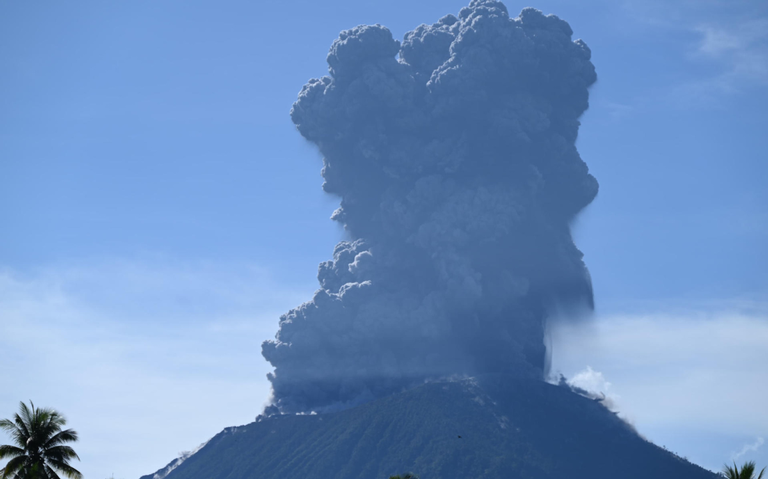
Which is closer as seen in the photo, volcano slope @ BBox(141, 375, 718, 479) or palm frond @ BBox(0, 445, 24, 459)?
palm frond @ BBox(0, 445, 24, 459)

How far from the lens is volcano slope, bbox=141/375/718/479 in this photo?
488ft

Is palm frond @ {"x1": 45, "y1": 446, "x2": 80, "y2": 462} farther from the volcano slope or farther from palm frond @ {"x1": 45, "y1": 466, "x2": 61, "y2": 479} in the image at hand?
the volcano slope

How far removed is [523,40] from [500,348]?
45.6 metres

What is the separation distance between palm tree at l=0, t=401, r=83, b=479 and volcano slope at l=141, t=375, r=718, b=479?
103409mm

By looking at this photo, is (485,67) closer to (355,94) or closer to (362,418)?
(355,94)

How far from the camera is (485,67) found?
15475 cm

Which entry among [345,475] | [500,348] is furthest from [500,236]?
[345,475]

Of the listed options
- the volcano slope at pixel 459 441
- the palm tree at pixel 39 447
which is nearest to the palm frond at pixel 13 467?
the palm tree at pixel 39 447

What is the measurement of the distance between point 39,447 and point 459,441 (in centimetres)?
11286

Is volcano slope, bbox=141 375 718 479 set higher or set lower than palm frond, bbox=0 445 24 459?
higher

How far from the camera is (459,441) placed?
153875 millimetres

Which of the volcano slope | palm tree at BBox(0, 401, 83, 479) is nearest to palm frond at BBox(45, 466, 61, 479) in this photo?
palm tree at BBox(0, 401, 83, 479)

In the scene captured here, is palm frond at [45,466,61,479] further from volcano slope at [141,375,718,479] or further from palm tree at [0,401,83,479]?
volcano slope at [141,375,718,479]

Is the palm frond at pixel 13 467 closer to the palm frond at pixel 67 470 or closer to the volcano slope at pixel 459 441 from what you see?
the palm frond at pixel 67 470
